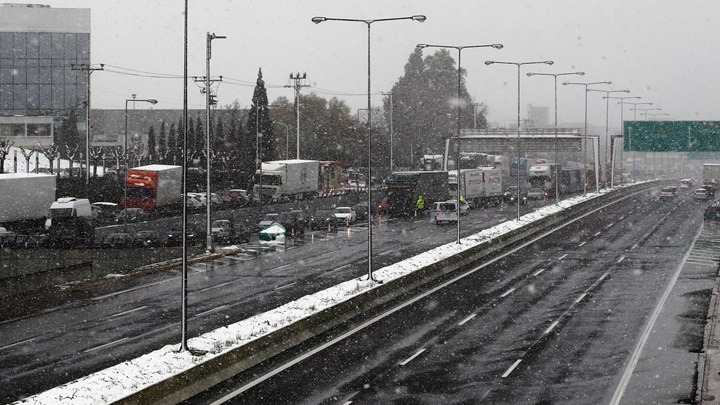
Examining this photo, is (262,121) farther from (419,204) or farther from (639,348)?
(639,348)

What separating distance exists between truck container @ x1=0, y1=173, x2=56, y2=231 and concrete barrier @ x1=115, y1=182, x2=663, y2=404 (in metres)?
28.4

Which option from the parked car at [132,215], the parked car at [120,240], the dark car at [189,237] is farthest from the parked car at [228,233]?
the parked car at [132,215]

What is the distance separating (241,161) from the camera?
378 ft

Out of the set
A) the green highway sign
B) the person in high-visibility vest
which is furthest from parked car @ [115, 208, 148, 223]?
the green highway sign

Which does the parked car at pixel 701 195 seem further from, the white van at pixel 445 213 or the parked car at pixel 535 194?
the white van at pixel 445 213

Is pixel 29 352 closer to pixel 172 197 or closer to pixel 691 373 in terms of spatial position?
pixel 691 373

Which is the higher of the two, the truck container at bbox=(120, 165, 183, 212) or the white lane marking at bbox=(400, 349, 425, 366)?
the truck container at bbox=(120, 165, 183, 212)

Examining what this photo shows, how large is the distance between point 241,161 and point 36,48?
39.4 metres

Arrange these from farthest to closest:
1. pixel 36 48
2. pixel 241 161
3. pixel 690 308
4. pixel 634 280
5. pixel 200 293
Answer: pixel 36 48
pixel 241 161
pixel 634 280
pixel 200 293
pixel 690 308

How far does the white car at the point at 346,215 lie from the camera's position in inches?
2953

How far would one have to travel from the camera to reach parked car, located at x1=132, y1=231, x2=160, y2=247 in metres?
53.4

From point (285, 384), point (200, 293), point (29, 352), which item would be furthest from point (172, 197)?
point (285, 384)

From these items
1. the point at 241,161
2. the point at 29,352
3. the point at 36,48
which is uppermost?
the point at 36,48

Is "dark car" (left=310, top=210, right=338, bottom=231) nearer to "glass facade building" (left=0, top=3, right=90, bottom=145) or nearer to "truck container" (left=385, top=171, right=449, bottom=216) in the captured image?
"truck container" (left=385, top=171, right=449, bottom=216)
